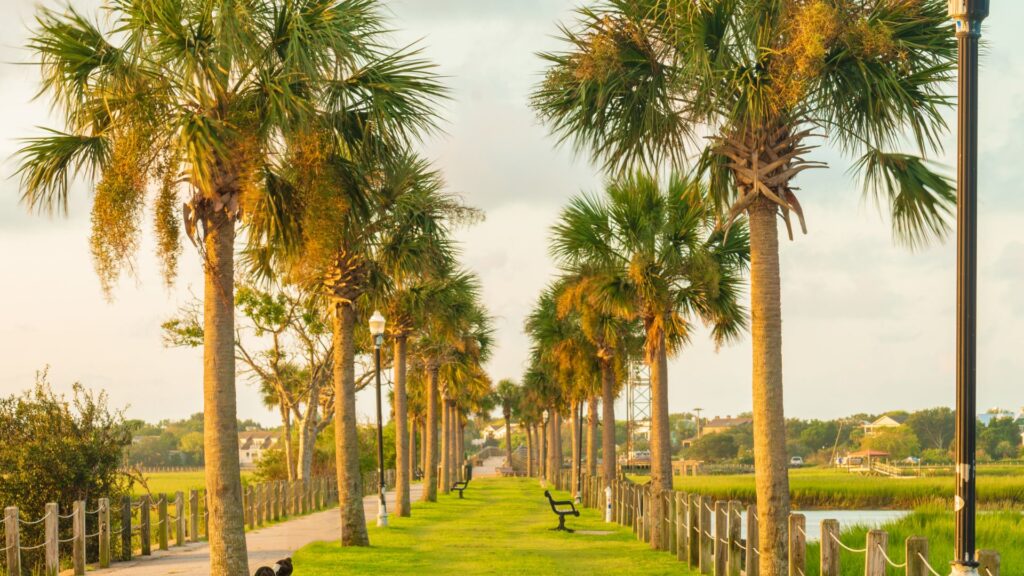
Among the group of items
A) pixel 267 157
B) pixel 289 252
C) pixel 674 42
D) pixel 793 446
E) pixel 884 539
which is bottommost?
pixel 793 446

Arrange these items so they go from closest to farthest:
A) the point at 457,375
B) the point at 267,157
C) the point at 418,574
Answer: the point at 267,157, the point at 418,574, the point at 457,375

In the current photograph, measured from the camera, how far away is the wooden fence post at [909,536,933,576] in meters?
9.52

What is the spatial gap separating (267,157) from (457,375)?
3554 cm

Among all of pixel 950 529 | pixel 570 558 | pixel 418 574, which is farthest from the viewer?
pixel 950 529

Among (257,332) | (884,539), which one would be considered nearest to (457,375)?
(257,332)

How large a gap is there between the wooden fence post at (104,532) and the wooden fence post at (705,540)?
9884 mm

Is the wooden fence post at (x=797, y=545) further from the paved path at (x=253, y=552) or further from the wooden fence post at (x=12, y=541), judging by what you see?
the wooden fence post at (x=12, y=541)

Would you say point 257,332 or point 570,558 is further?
point 257,332

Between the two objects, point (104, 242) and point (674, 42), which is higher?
point (674, 42)

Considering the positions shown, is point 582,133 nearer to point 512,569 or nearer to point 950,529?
point 512,569

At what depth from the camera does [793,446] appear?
17975 centimetres

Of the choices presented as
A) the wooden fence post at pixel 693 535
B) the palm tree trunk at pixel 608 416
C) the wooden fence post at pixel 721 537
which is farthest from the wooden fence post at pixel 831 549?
the palm tree trunk at pixel 608 416

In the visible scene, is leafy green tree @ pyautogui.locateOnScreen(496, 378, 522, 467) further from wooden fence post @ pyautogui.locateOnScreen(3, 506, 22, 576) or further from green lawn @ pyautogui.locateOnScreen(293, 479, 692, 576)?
wooden fence post @ pyautogui.locateOnScreen(3, 506, 22, 576)

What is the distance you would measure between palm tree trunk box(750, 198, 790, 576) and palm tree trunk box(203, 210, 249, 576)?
21.3 ft
